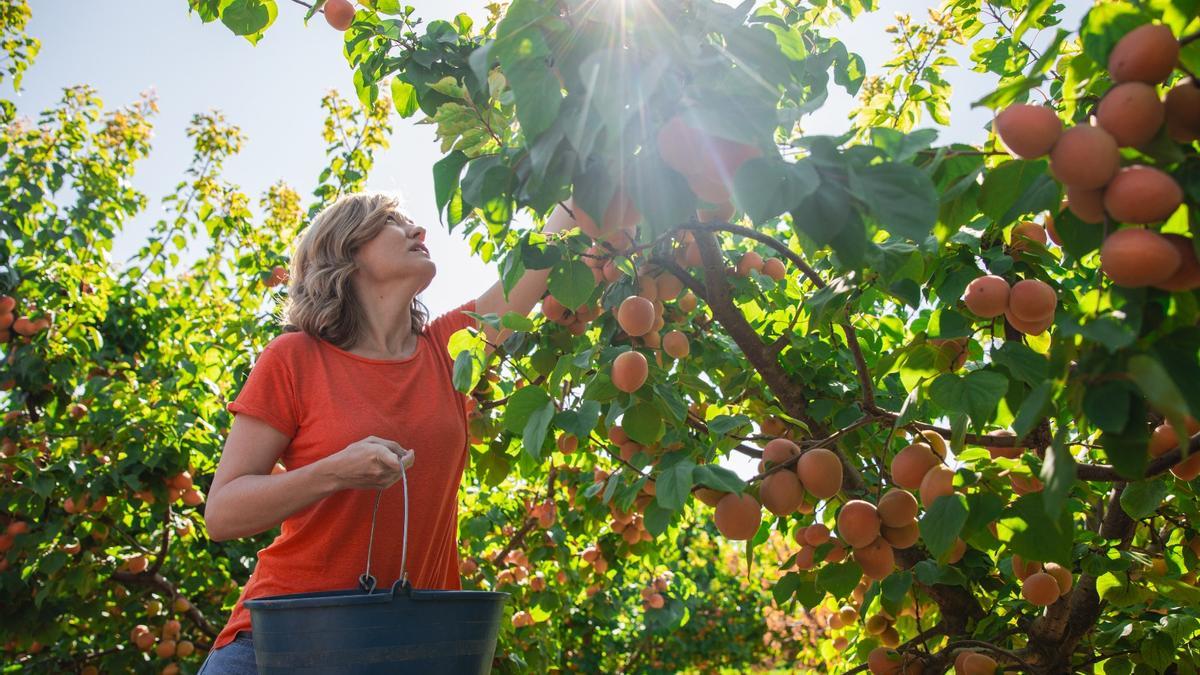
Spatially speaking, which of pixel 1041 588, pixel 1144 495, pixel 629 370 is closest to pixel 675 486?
pixel 629 370

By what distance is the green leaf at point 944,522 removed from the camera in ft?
3.78

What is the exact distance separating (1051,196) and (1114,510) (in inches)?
47.8

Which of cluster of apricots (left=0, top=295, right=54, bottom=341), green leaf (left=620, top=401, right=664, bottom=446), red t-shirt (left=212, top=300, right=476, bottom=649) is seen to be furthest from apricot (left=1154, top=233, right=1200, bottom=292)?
cluster of apricots (left=0, top=295, right=54, bottom=341)

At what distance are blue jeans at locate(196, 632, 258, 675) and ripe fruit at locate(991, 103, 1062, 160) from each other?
5.18 ft

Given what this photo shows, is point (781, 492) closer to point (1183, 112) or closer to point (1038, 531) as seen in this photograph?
point (1038, 531)

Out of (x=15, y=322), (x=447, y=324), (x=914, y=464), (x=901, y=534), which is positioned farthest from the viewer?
(x=15, y=322)

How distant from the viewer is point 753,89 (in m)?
0.94

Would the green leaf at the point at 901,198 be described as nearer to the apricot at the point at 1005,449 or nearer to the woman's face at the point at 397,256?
the apricot at the point at 1005,449

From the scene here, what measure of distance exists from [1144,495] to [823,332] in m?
0.78

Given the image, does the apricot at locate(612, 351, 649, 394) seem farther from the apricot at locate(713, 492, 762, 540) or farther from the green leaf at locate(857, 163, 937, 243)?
the green leaf at locate(857, 163, 937, 243)

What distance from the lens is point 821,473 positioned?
141cm

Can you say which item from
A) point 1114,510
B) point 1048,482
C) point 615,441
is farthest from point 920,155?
point 1114,510

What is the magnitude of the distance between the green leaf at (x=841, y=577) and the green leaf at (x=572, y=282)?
659 millimetres

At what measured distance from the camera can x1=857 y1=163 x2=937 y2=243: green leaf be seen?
88 cm
